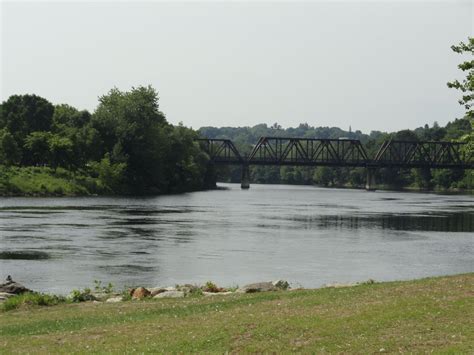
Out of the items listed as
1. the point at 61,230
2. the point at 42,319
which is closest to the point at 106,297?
the point at 42,319

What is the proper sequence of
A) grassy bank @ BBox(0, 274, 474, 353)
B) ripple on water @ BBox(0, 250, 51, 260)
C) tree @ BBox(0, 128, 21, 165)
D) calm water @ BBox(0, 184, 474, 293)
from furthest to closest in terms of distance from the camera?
tree @ BBox(0, 128, 21, 165) → ripple on water @ BBox(0, 250, 51, 260) → calm water @ BBox(0, 184, 474, 293) → grassy bank @ BBox(0, 274, 474, 353)

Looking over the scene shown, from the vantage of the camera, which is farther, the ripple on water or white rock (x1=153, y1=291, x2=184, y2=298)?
the ripple on water

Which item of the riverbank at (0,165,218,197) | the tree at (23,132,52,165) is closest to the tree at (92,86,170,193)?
the riverbank at (0,165,218,197)

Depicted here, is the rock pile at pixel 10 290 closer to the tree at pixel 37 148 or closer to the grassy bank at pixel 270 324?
the grassy bank at pixel 270 324

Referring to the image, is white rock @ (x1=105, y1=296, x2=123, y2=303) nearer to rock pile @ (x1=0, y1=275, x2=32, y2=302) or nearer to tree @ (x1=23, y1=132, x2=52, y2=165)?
rock pile @ (x1=0, y1=275, x2=32, y2=302)

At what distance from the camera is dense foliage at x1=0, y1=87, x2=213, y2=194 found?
141 m

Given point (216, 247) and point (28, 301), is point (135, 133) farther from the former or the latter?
point (28, 301)

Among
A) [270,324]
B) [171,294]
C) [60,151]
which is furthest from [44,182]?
[270,324]

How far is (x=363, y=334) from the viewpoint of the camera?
20.8m

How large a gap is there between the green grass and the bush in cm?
9863

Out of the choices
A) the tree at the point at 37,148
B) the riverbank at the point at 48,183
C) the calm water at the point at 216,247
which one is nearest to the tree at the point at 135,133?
the riverbank at the point at 48,183

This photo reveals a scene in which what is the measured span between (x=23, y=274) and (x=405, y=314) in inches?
1056

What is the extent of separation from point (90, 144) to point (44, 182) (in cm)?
1828

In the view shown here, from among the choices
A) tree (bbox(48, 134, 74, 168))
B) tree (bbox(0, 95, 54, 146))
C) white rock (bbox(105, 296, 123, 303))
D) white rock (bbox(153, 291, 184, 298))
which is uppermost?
tree (bbox(0, 95, 54, 146))
